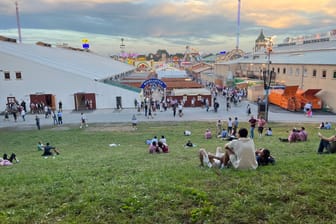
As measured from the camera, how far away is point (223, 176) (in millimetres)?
6059

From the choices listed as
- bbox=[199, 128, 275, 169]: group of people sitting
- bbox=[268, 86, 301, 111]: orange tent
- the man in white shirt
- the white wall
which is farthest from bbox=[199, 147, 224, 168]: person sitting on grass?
the white wall

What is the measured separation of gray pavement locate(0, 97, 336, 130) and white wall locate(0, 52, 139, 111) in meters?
2.18

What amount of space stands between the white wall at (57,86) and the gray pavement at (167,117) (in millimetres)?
2179

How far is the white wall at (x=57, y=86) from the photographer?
3366cm

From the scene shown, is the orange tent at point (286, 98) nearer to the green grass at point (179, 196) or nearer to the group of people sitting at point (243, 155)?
the green grass at point (179, 196)

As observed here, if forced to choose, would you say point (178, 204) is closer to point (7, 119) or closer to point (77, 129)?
point (77, 129)

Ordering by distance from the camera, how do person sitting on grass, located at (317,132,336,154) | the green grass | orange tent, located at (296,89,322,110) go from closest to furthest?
the green grass, person sitting on grass, located at (317,132,336,154), orange tent, located at (296,89,322,110)

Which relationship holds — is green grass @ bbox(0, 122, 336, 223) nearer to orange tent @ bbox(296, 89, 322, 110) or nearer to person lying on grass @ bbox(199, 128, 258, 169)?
person lying on grass @ bbox(199, 128, 258, 169)

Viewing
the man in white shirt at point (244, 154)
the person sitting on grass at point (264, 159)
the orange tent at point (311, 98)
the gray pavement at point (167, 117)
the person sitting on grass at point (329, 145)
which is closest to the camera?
the man in white shirt at point (244, 154)

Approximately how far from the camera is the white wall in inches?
1325

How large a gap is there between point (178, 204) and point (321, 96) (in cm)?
3314

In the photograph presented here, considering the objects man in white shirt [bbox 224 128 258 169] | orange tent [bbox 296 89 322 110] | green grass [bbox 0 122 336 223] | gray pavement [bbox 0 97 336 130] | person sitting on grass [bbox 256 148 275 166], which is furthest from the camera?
orange tent [bbox 296 89 322 110]

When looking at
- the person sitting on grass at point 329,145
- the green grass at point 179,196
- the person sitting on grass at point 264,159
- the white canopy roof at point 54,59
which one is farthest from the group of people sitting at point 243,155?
the white canopy roof at point 54,59

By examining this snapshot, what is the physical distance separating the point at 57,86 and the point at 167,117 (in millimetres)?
16187
